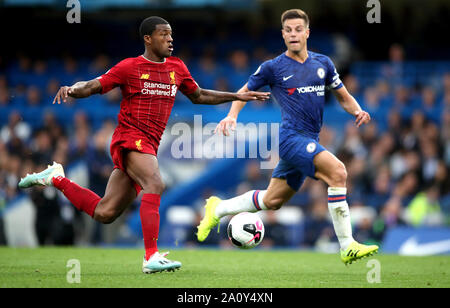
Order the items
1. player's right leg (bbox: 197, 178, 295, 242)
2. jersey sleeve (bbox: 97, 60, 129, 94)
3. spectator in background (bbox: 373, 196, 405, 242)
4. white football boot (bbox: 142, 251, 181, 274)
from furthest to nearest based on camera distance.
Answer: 1. spectator in background (bbox: 373, 196, 405, 242)
2. player's right leg (bbox: 197, 178, 295, 242)
3. jersey sleeve (bbox: 97, 60, 129, 94)
4. white football boot (bbox: 142, 251, 181, 274)

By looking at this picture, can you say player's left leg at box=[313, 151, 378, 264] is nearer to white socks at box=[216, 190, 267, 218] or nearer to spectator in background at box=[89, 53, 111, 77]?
white socks at box=[216, 190, 267, 218]

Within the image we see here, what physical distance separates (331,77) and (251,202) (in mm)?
1805

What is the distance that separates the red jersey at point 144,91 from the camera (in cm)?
814

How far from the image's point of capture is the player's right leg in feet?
29.1

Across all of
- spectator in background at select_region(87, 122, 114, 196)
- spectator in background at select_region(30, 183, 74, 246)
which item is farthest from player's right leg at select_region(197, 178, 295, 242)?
spectator in background at select_region(87, 122, 114, 196)

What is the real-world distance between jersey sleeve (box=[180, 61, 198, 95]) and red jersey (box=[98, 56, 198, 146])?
23 cm

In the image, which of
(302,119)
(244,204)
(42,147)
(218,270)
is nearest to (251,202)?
(244,204)

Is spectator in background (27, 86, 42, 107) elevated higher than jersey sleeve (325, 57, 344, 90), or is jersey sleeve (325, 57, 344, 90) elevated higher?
spectator in background (27, 86, 42, 107)

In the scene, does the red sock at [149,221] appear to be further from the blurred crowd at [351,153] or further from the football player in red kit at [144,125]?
the blurred crowd at [351,153]

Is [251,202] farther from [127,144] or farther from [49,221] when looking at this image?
[49,221]

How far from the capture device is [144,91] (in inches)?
322

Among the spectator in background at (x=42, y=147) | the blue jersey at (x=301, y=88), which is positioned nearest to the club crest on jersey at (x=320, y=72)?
the blue jersey at (x=301, y=88)

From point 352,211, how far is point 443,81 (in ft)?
17.8
